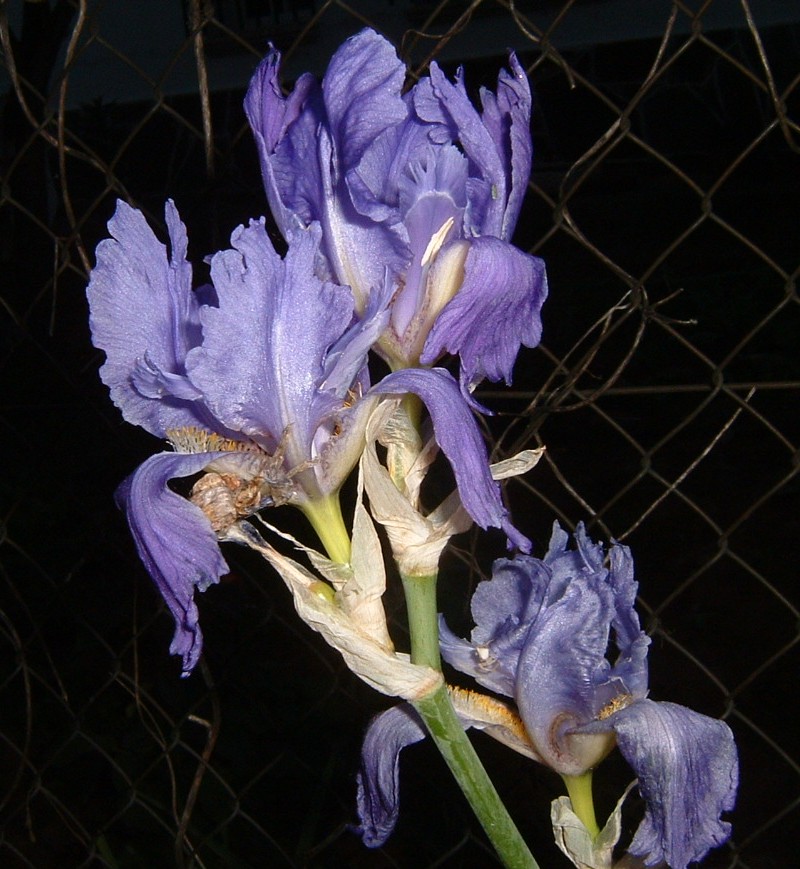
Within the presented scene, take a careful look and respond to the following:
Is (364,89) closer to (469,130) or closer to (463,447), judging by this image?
(469,130)

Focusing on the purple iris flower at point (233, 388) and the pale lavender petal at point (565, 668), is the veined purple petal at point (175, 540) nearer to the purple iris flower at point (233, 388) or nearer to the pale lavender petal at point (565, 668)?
the purple iris flower at point (233, 388)

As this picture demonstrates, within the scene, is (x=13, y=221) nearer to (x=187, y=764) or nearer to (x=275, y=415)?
(x=187, y=764)

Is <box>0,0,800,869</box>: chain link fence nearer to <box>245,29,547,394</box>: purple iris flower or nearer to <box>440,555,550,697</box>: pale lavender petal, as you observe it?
<box>440,555,550,697</box>: pale lavender petal

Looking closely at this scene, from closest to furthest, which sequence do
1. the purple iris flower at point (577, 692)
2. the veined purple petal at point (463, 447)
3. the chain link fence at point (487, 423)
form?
the veined purple petal at point (463, 447)
the purple iris flower at point (577, 692)
the chain link fence at point (487, 423)

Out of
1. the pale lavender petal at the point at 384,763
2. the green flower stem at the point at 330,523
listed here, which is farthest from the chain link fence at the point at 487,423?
the green flower stem at the point at 330,523

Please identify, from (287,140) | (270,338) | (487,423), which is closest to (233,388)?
(270,338)
